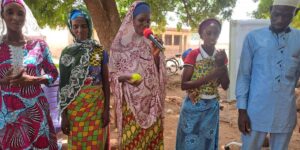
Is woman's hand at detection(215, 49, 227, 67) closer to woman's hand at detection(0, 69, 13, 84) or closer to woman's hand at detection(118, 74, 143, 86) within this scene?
woman's hand at detection(118, 74, 143, 86)

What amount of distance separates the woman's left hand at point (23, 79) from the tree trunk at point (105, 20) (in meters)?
3.58

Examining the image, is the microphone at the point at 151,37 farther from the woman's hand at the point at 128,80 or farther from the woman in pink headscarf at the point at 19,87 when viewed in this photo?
the woman in pink headscarf at the point at 19,87

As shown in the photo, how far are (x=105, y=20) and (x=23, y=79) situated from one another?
384 cm

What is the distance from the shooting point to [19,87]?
7.62 feet

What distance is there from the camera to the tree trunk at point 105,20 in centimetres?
589

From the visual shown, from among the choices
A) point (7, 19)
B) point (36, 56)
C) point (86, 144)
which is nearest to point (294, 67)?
point (86, 144)

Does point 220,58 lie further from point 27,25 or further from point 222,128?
point 222,128

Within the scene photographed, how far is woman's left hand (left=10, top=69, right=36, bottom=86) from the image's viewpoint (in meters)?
2.23

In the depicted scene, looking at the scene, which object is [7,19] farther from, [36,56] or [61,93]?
[61,93]

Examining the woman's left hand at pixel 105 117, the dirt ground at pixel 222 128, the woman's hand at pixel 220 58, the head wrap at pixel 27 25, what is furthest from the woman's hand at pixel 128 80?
the dirt ground at pixel 222 128

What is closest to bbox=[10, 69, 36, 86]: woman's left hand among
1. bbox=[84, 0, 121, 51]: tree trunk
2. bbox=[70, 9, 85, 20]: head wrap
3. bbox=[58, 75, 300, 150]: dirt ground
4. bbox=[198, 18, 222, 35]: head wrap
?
bbox=[70, 9, 85, 20]: head wrap

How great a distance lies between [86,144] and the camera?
263cm

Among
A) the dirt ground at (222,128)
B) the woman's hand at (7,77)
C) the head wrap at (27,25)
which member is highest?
the head wrap at (27,25)

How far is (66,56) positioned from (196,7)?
7.60 metres
